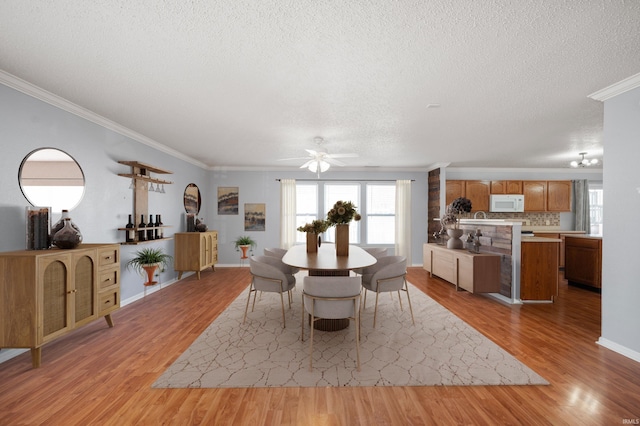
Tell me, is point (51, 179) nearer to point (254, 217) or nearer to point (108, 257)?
point (108, 257)

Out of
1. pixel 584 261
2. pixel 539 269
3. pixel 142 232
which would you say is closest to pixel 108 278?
pixel 142 232

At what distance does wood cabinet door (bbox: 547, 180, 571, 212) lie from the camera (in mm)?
7121

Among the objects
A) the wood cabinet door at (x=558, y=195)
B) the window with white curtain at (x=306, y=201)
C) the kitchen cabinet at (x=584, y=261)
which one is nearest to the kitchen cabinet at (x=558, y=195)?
the wood cabinet door at (x=558, y=195)

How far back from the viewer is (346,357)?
259cm

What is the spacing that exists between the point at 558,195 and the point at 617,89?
5589 mm

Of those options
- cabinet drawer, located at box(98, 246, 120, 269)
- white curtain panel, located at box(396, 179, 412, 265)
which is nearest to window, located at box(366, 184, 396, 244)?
white curtain panel, located at box(396, 179, 412, 265)

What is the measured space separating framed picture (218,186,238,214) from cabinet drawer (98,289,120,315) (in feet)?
13.1

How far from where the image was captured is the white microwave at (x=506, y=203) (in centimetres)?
700

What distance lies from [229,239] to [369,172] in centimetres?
397

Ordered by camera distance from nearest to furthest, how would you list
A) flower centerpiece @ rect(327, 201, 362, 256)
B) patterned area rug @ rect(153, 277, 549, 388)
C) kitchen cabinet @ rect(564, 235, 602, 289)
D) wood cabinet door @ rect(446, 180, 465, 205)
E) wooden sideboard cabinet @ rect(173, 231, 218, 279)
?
patterned area rug @ rect(153, 277, 549, 388)
flower centerpiece @ rect(327, 201, 362, 256)
kitchen cabinet @ rect(564, 235, 602, 289)
wooden sideboard cabinet @ rect(173, 231, 218, 279)
wood cabinet door @ rect(446, 180, 465, 205)

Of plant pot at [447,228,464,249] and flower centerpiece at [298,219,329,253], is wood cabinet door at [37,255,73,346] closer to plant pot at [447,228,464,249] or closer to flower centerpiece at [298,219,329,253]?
flower centerpiece at [298,219,329,253]

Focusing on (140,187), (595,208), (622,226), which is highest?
(140,187)

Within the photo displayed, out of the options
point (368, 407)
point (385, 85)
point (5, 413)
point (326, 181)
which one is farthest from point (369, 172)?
point (5, 413)

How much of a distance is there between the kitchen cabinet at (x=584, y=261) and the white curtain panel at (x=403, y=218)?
305 cm
